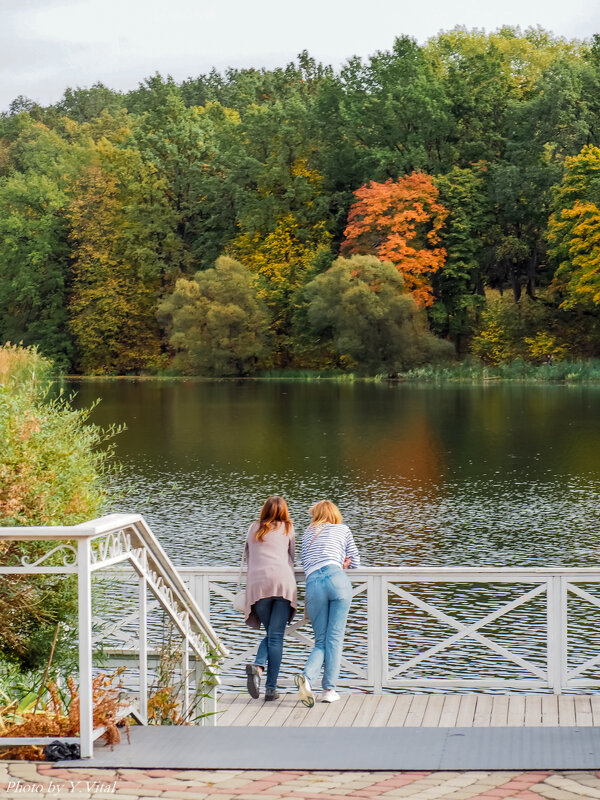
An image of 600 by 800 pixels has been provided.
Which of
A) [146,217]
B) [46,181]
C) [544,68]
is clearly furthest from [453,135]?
[46,181]

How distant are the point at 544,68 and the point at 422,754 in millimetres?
71471

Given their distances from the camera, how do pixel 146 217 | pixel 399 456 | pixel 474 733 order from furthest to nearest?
1. pixel 146 217
2. pixel 399 456
3. pixel 474 733

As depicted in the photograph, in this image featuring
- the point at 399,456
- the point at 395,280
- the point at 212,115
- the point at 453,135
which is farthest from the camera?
the point at 212,115

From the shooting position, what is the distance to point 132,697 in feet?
20.5

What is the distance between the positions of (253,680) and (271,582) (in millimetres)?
716

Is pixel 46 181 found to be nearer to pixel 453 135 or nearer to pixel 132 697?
pixel 453 135

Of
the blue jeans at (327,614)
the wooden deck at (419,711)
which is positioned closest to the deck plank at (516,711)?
the wooden deck at (419,711)

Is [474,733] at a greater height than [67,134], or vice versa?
[67,134]

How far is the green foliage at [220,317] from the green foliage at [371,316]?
5824 mm

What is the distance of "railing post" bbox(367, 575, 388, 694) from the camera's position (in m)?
8.22

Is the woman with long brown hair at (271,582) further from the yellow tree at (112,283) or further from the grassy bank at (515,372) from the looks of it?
the yellow tree at (112,283)

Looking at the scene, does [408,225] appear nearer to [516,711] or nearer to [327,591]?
[327,591]

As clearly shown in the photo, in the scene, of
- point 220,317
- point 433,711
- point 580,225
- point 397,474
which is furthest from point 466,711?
point 220,317

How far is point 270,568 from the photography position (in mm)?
8094
